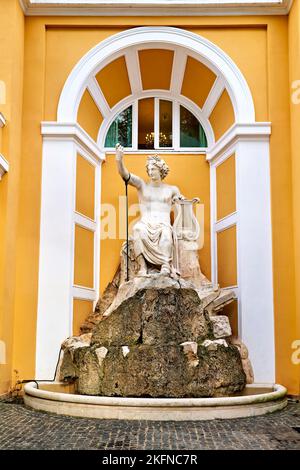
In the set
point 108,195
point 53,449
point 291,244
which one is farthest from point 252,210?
point 53,449

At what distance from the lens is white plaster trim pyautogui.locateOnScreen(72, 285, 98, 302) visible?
27.3ft

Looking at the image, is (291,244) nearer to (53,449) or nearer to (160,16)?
(160,16)

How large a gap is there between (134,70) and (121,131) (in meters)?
1.22

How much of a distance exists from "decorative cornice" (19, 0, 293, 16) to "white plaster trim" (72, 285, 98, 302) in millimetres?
4754

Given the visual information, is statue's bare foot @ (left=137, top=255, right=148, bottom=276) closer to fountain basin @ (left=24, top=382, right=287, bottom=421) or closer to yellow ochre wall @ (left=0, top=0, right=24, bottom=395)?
yellow ochre wall @ (left=0, top=0, right=24, bottom=395)

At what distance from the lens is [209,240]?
31.1ft

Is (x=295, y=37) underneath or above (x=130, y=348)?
above

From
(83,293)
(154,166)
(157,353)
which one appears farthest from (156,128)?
(157,353)

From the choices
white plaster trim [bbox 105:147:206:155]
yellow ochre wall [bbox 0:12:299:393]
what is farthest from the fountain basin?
white plaster trim [bbox 105:147:206:155]

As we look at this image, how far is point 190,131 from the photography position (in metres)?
9.93

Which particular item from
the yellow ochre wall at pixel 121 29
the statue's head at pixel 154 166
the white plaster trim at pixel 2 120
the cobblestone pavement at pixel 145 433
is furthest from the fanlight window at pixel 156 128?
the cobblestone pavement at pixel 145 433

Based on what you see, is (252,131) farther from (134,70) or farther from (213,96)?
(134,70)

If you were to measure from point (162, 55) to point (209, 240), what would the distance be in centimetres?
352
